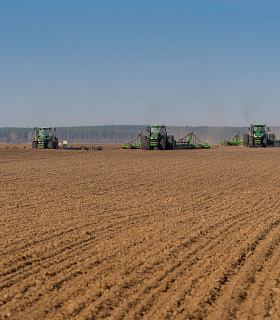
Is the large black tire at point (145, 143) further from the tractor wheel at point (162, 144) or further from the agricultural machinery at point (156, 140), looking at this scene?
the tractor wheel at point (162, 144)

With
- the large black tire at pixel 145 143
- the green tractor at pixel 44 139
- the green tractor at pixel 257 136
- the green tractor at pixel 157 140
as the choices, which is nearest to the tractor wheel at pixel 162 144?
the green tractor at pixel 157 140

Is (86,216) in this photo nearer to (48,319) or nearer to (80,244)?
(80,244)

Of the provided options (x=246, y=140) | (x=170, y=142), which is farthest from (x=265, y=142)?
(x=170, y=142)

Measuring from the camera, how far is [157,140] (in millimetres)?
38344

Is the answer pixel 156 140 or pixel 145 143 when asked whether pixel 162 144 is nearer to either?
pixel 156 140

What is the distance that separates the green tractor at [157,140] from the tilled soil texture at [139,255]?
85.3 feet

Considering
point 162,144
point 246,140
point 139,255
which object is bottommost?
point 139,255

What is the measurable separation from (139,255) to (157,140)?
106ft

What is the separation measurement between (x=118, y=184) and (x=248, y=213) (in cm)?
568

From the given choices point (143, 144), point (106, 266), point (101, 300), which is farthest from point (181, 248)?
point (143, 144)

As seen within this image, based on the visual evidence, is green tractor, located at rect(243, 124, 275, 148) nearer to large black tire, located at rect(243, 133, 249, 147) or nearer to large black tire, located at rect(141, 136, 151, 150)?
large black tire, located at rect(243, 133, 249, 147)

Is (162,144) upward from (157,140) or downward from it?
downward

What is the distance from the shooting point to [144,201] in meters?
10.8

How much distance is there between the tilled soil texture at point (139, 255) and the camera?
4.55 m
